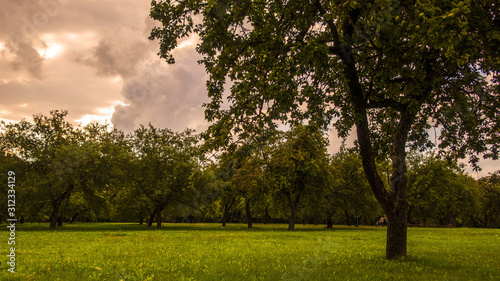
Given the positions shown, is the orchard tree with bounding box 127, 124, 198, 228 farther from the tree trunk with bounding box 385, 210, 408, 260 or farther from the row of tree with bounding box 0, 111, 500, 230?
the tree trunk with bounding box 385, 210, 408, 260

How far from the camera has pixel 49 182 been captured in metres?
36.3

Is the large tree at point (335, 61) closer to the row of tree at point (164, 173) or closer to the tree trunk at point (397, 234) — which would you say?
the tree trunk at point (397, 234)

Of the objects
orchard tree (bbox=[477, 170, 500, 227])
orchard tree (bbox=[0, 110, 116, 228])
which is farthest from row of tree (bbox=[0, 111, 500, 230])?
orchard tree (bbox=[477, 170, 500, 227])

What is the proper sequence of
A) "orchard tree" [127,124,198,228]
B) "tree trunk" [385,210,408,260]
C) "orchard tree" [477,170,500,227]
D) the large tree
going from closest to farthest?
the large tree
"tree trunk" [385,210,408,260]
"orchard tree" [127,124,198,228]
"orchard tree" [477,170,500,227]

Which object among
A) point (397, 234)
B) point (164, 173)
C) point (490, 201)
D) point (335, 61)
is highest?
point (335, 61)

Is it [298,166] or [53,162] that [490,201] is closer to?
[298,166]

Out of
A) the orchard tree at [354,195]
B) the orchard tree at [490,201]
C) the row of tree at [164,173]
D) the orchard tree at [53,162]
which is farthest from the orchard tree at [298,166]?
the orchard tree at [490,201]

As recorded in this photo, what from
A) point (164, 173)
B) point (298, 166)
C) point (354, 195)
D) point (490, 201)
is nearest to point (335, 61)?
point (298, 166)

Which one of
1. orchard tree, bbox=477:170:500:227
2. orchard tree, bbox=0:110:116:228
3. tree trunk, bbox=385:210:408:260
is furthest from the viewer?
orchard tree, bbox=477:170:500:227

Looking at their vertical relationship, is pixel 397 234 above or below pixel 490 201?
above

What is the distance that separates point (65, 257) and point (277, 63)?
11.6 metres

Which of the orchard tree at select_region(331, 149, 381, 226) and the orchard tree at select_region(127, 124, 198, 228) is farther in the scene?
the orchard tree at select_region(331, 149, 381, 226)

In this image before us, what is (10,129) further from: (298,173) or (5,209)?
(298,173)

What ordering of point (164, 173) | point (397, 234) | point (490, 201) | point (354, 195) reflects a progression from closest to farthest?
1. point (397, 234)
2. point (164, 173)
3. point (354, 195)
4. point (490, 201)
